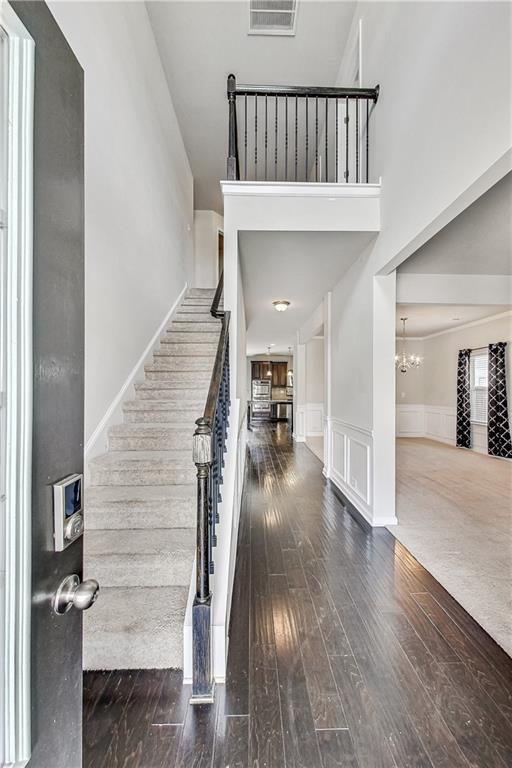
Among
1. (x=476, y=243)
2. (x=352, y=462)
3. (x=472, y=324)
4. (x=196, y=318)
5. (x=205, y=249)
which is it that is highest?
(x=205, y=249)

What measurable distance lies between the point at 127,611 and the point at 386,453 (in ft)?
8.12

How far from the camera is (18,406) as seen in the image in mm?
551

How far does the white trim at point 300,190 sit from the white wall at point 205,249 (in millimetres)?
4851

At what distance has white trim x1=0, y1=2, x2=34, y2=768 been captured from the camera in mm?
528

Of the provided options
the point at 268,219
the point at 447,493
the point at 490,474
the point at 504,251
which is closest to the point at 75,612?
the point at 268,219

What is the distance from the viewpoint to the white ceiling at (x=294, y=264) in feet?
10.7

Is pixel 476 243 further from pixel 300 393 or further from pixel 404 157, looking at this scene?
pixel 300 393

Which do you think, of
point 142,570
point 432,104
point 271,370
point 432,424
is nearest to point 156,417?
point 142,570

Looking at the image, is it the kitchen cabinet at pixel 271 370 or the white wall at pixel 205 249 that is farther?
the kitchen cabinet at pixel 271 370

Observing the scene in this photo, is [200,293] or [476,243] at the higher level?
A: [200,293]

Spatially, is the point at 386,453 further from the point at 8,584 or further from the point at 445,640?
the point at 8,584

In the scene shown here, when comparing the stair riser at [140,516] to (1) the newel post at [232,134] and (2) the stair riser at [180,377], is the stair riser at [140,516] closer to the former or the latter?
(2) the stair riser at [180,377]

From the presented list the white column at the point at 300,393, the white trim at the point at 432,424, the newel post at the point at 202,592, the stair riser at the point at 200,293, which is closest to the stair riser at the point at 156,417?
the newel post at the point at 202,592

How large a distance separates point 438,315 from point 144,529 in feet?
20.8
